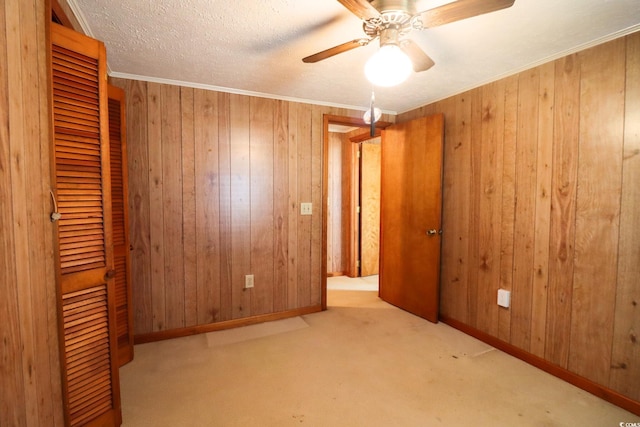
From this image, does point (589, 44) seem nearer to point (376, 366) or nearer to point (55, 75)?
point (376, 366)

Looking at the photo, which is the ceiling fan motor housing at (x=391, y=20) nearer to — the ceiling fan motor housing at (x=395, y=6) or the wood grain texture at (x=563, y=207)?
the ceiling fan motor housing at (x=395, y=6)

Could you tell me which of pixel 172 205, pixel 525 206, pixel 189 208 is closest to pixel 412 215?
pixel 525 206

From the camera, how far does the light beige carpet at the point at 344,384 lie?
1656mm

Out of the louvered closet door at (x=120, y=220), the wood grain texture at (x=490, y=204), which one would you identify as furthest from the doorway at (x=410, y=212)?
the louvered closet door at (x=120, y=220)

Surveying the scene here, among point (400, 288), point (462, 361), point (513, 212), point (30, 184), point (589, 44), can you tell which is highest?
point (589, 44)

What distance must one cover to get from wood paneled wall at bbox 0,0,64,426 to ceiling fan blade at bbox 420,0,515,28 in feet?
4.99

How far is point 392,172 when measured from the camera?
337 centimetres

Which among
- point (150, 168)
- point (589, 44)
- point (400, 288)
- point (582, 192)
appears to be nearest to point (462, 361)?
point (400, 288)

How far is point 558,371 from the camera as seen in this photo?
2.05 m

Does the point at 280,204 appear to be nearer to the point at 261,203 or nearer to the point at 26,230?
the point at 261,203

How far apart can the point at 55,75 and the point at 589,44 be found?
119 inches

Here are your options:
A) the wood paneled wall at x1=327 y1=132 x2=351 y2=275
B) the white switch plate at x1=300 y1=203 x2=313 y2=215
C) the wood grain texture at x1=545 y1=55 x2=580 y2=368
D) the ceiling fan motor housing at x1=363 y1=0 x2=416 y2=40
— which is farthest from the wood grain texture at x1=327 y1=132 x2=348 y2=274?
the ceiling fan motor housing at x1=363 y1=0 x2=416 y2=40

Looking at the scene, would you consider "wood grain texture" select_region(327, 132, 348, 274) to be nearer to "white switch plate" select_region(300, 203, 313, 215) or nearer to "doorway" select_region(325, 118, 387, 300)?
"doorway" select_region(325, 118, 387, 300)

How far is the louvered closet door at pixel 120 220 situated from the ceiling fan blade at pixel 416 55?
6.30 ft
